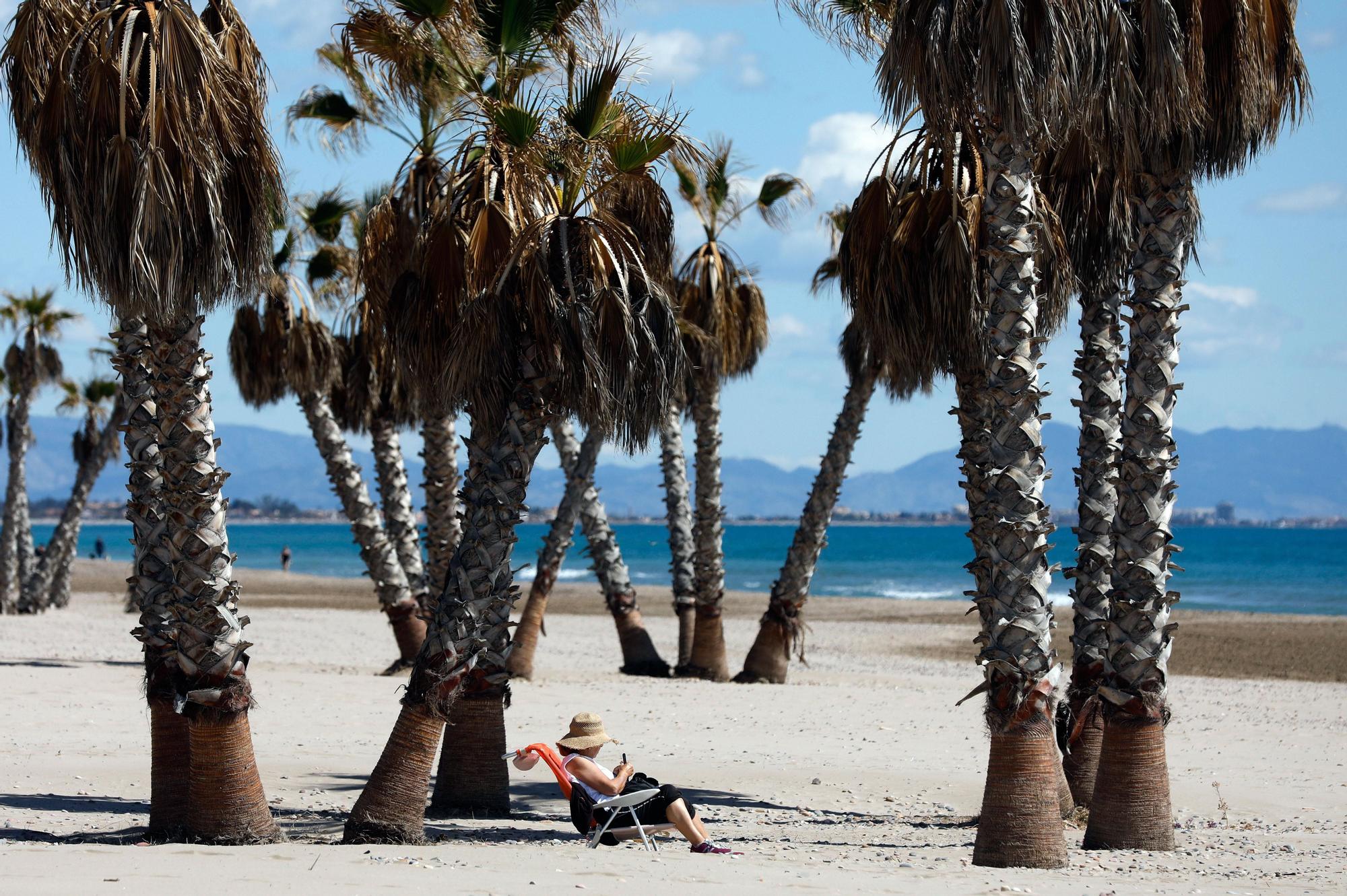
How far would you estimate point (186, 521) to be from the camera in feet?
27.8

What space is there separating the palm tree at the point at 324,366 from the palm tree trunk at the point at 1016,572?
37.6 ft

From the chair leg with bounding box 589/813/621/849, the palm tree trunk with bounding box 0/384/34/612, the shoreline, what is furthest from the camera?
the palm tree trunk with bounding box 0/384/34/612

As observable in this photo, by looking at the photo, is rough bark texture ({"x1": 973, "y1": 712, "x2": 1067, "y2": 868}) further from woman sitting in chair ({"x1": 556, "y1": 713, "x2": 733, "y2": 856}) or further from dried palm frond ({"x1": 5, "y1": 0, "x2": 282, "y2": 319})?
dried palm frond ({"x1": 5, "y1": 0, "x2": 282, "y2": 319})

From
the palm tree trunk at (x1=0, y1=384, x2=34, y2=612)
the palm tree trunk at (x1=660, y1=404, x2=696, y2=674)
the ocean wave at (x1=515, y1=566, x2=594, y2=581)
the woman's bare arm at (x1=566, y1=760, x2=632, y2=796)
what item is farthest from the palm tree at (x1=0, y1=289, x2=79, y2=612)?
the ocean wave at (x1=515, y1=566, x2=594, y2=581)

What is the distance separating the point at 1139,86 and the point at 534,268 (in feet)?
13.4

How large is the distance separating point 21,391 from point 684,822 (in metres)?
29.1

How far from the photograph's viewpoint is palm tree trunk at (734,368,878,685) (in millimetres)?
19031

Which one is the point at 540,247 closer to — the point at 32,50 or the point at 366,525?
the point at 32,50

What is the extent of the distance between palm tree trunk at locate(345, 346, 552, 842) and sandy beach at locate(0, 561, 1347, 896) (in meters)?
0.39

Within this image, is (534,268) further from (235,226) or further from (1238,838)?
(1238,838)

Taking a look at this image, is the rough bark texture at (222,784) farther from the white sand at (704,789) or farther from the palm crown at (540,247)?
the palm crown at (540,247)

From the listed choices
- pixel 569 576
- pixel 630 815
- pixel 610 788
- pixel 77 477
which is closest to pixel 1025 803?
pixel 630 815

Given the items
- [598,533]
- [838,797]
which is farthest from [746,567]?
[838,797]

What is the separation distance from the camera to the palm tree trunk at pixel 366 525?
18.5 metres
